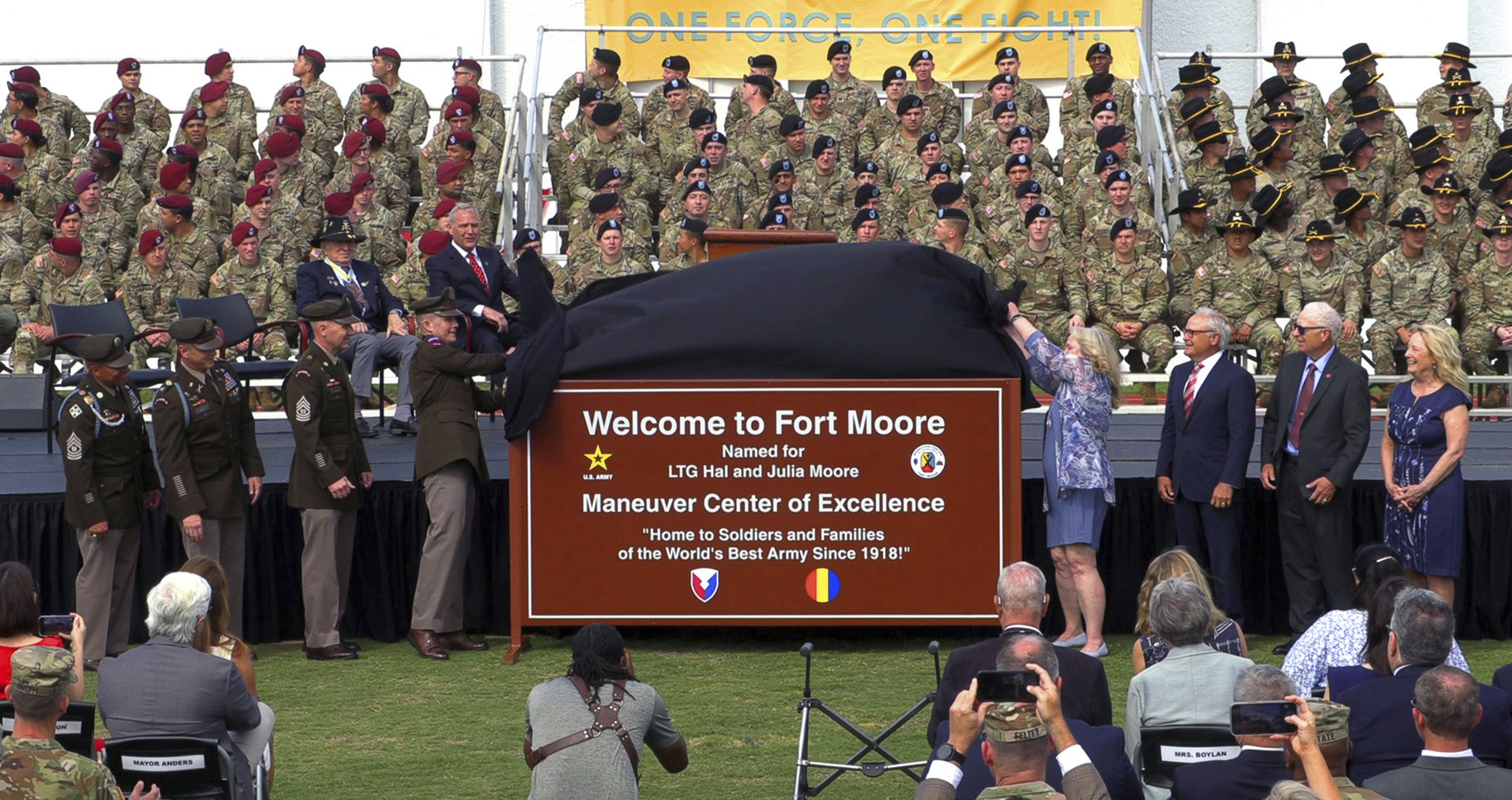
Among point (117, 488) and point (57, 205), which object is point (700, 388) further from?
point (57, 205)

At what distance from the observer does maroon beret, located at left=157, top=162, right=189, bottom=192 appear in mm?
15078

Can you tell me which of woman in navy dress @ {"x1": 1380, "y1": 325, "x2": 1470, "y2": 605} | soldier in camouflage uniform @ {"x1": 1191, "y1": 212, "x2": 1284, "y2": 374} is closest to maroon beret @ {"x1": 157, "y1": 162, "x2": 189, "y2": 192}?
soldier in camouflage uniform @ {"x1": 1191, "y1": 212, "x2": 1284, "y2": 374}

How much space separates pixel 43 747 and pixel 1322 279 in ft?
34.6

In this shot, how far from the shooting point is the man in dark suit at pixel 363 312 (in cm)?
1164

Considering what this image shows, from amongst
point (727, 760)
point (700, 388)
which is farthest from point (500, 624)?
point (727, 760)

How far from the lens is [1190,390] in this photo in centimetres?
893

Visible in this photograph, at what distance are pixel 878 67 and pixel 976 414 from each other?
1045 cm

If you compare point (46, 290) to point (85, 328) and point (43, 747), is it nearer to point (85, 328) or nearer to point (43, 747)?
point (85, 328)

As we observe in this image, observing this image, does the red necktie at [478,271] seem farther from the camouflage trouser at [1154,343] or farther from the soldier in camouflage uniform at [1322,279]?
the soldier in camouflage uniform at [1322,279]

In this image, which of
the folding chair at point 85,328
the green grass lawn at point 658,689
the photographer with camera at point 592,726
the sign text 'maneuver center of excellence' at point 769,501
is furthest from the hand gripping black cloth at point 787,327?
the folding chair at point 85,328

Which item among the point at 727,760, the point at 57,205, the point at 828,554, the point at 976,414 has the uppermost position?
the point at 57,205

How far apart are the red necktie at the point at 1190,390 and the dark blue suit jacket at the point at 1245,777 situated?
4.50 metres

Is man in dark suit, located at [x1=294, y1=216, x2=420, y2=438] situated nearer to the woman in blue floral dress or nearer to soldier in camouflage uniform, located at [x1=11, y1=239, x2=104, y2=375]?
soldier in camouflage uniform, located at [x1=11, y1=239, x2=104, y2=375]

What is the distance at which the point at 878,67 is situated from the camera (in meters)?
18.5
